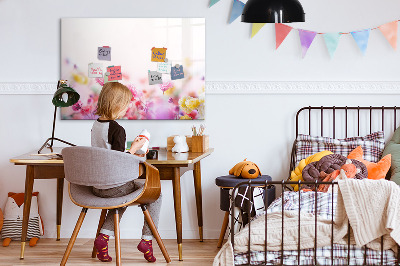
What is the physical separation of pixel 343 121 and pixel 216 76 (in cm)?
96

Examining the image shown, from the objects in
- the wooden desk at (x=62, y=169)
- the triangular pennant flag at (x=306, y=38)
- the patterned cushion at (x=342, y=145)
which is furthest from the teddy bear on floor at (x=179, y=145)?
the triangular pennant flag at (x=306, y=38)

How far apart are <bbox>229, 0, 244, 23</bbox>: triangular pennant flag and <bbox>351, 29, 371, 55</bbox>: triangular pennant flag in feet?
2.62

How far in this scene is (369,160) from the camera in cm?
417

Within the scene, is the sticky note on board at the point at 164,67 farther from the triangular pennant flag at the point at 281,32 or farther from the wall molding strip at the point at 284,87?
the triangular pennant flag at the point at 281,32

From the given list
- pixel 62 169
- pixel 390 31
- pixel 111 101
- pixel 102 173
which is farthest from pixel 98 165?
pixel 390 31

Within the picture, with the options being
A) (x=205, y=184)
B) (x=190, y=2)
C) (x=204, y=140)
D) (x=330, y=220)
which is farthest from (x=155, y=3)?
(x=330, y=220)

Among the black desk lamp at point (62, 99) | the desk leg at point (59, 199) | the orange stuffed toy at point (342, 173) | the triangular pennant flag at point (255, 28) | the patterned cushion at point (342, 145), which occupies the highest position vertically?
the triangular pennant flag at point (255, 28)

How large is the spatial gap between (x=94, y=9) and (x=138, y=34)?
0.36 metres

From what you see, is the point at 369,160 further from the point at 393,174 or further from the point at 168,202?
the point at 168,202

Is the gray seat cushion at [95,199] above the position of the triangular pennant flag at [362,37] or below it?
below

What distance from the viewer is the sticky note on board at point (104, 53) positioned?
4.42 metres

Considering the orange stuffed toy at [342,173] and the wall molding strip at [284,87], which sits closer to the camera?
the orange stuffed toy at [342,173]

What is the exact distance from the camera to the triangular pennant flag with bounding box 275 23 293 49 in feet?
14.4

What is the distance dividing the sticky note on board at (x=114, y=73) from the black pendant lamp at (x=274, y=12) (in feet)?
4.87
